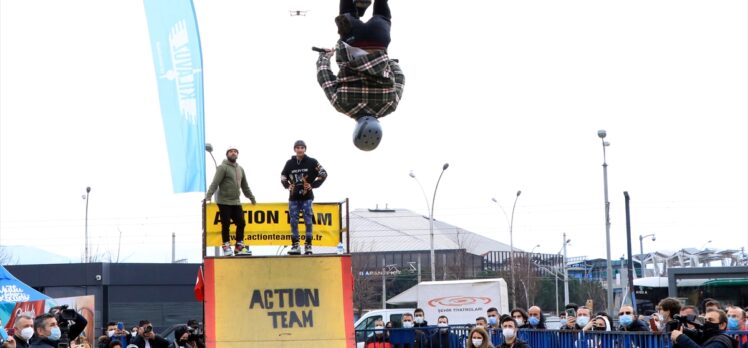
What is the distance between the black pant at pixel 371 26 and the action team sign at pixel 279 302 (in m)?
6.47

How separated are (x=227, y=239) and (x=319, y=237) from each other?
460cm

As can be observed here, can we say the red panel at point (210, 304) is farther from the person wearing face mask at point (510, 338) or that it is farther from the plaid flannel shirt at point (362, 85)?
the plaid flannel shirt at point (362, 85)

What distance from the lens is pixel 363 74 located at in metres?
10.9

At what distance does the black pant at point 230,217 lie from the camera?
1700 cm

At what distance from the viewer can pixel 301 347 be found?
623 inches

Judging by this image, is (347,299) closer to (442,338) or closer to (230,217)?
(230,217)

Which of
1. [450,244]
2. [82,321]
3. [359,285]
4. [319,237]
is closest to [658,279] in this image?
[319,237]

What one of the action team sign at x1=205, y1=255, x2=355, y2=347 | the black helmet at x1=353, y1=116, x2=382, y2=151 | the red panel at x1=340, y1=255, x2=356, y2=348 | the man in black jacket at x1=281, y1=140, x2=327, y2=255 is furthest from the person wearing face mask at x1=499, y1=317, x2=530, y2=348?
the man in black jacket at x1=281, y1=140, x2=327, y2=255

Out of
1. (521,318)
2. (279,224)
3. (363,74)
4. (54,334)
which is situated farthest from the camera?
(279,224)

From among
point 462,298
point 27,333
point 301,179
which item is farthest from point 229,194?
point 462,298

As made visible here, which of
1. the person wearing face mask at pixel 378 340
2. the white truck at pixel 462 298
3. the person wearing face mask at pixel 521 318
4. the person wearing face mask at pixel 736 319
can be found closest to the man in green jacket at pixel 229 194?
the person wearing face mask at pixel 378 340

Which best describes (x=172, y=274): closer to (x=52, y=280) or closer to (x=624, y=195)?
(x=52, y=280)

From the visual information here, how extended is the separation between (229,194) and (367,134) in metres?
6.74

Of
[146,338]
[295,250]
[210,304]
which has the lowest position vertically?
[146,338]
